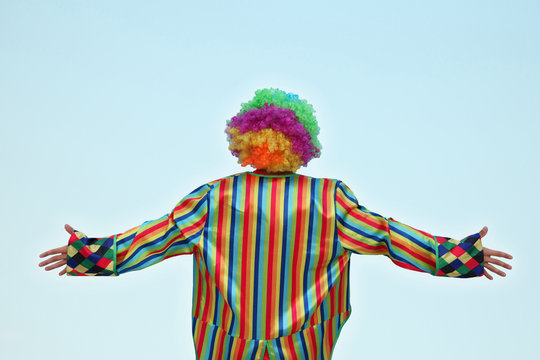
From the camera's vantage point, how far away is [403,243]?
152 inches

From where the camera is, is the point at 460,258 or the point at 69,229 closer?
the point at 460,258

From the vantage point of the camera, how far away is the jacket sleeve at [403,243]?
3.82m

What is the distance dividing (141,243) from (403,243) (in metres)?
1.15

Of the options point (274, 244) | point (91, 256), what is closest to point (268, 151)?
point (274, 244)

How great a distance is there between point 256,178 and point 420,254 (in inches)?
31.2

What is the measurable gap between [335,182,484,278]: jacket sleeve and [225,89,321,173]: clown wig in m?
0.24

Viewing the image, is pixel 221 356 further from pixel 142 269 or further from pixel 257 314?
pixel 142 269

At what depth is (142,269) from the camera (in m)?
3.97

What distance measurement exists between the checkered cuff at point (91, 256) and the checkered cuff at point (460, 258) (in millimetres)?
1434

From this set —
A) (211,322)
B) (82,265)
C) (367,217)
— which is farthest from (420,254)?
(82,265)

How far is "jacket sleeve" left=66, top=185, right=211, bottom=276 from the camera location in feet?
12.9

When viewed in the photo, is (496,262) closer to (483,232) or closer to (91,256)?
(483,232)

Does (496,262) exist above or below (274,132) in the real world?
below

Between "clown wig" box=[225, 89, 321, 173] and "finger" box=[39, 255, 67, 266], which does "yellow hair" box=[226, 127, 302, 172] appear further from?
"finger" box=[39, 255, 67, 266]
